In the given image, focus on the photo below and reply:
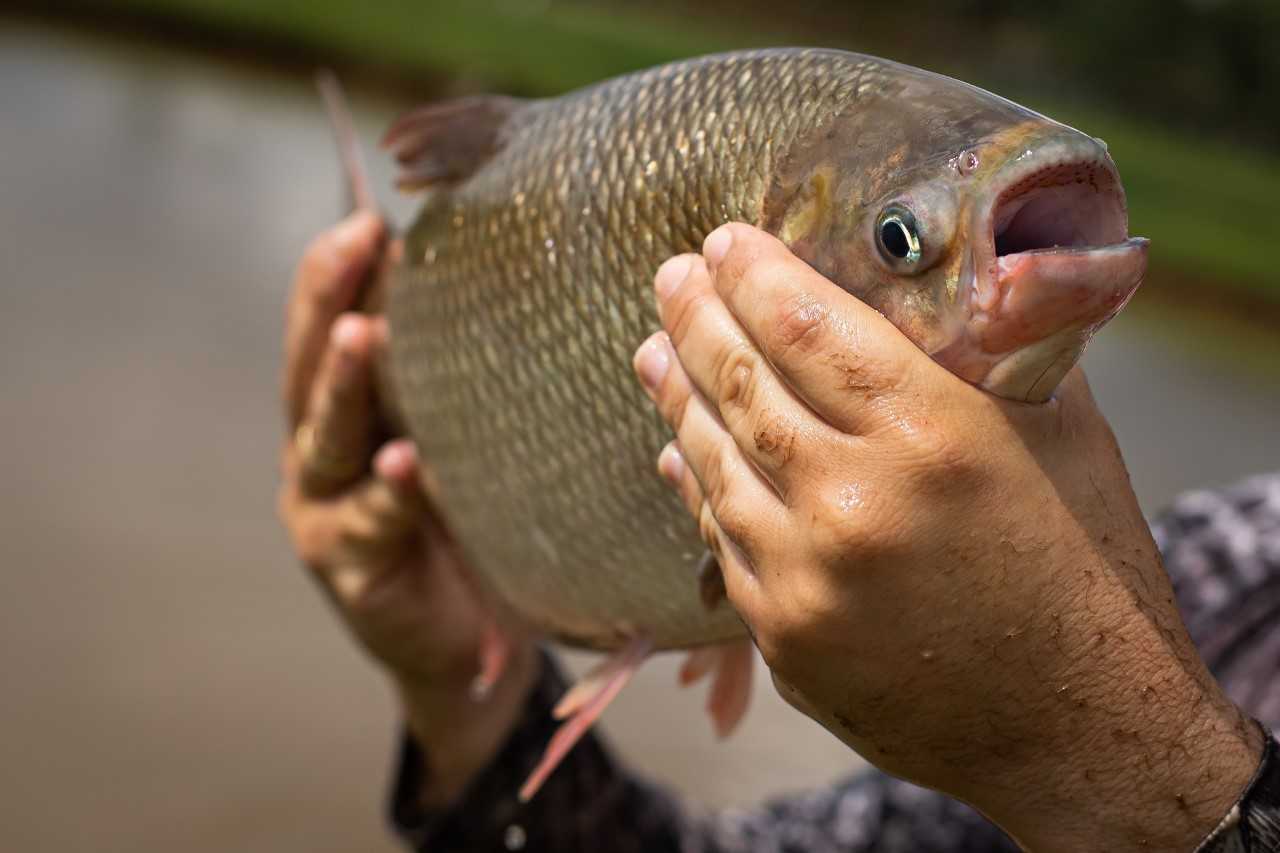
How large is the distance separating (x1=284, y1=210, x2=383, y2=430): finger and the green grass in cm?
962

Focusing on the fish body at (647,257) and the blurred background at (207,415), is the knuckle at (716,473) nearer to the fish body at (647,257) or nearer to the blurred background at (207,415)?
the fish body at (647,257)

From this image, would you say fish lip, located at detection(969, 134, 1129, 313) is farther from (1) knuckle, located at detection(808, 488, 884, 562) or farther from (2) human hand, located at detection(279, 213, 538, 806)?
(2) human hand, located at detection(279, 213, 538, 806)

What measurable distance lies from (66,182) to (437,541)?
5.07 metres

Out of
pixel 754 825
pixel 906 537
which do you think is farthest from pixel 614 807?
pixel 906 537

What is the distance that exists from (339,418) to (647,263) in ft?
2.60

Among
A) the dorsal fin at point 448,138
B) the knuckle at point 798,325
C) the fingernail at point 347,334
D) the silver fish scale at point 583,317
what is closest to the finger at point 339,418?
the fingernail at point 347,334

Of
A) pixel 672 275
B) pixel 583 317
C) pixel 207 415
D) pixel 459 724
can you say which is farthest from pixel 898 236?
pixel 207 415

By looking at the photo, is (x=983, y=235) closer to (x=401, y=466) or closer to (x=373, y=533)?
(x=401, y=466)

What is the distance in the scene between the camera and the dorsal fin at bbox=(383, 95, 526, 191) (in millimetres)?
1602

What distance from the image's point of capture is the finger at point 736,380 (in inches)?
36.6

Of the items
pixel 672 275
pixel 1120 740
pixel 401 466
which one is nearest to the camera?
pixel 1120 740

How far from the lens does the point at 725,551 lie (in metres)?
1.01

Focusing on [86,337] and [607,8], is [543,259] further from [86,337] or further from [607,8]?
[607,8]

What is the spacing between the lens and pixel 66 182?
20.5 feet
